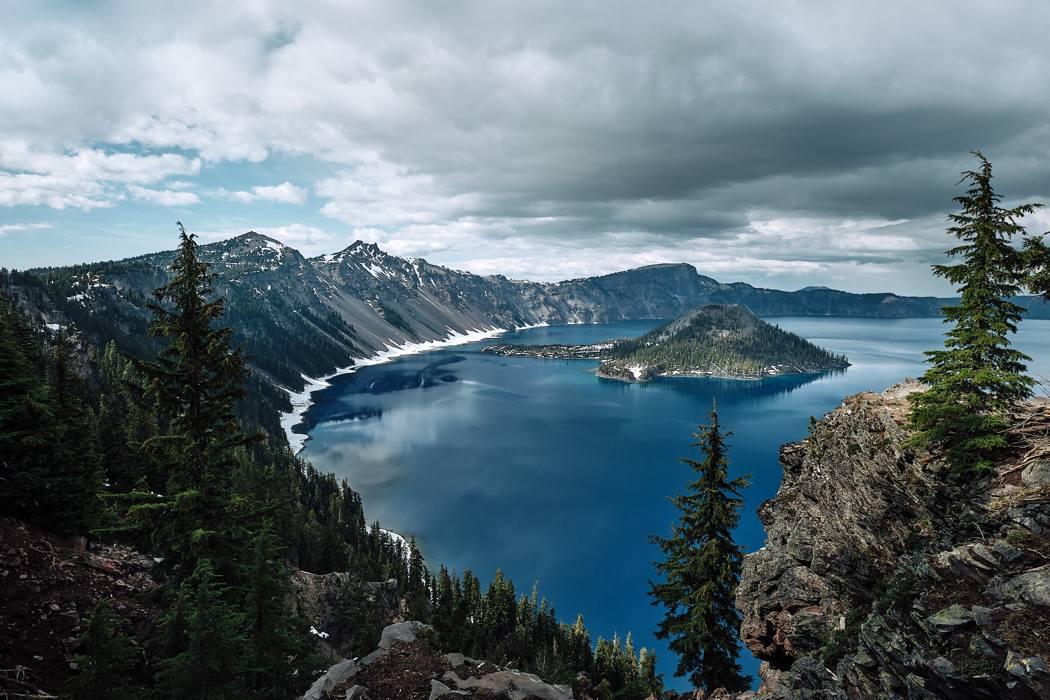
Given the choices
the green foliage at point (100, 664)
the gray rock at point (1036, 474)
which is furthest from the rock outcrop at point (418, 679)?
the gray rock at point (1036, 474)

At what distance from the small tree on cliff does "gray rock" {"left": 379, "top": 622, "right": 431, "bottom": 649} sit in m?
12.5

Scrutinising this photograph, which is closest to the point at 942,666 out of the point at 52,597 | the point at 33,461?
the point at 52,597

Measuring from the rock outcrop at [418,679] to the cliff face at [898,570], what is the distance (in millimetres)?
8319

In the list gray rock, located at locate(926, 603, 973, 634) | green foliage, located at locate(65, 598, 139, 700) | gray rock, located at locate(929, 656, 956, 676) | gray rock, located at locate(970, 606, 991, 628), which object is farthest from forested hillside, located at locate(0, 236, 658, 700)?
gray rock, located at locate(970, 606, 991, 628)

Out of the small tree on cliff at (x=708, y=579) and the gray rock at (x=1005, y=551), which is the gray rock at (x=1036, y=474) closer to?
the gray rock at (x=1005, y=551)

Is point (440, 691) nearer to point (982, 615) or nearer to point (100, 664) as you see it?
point (100, 664)

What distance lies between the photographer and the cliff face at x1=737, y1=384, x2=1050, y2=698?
9.62 meters

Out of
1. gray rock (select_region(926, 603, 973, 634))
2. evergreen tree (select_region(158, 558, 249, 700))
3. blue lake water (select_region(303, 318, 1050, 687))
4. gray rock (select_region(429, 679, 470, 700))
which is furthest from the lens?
blue lake water (select_region(303, 318, 1050, 687))

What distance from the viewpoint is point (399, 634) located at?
62.0 feet

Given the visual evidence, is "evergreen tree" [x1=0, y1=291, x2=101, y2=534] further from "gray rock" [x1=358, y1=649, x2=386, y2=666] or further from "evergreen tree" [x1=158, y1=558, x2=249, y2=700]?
"gray rock" [x1=358, y1=649, x2=386, y2=666]

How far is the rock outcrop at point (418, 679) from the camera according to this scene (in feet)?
50.3

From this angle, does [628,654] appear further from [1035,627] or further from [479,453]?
[479,453]

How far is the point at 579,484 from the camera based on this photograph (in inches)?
4675

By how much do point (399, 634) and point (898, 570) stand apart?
17.2m
